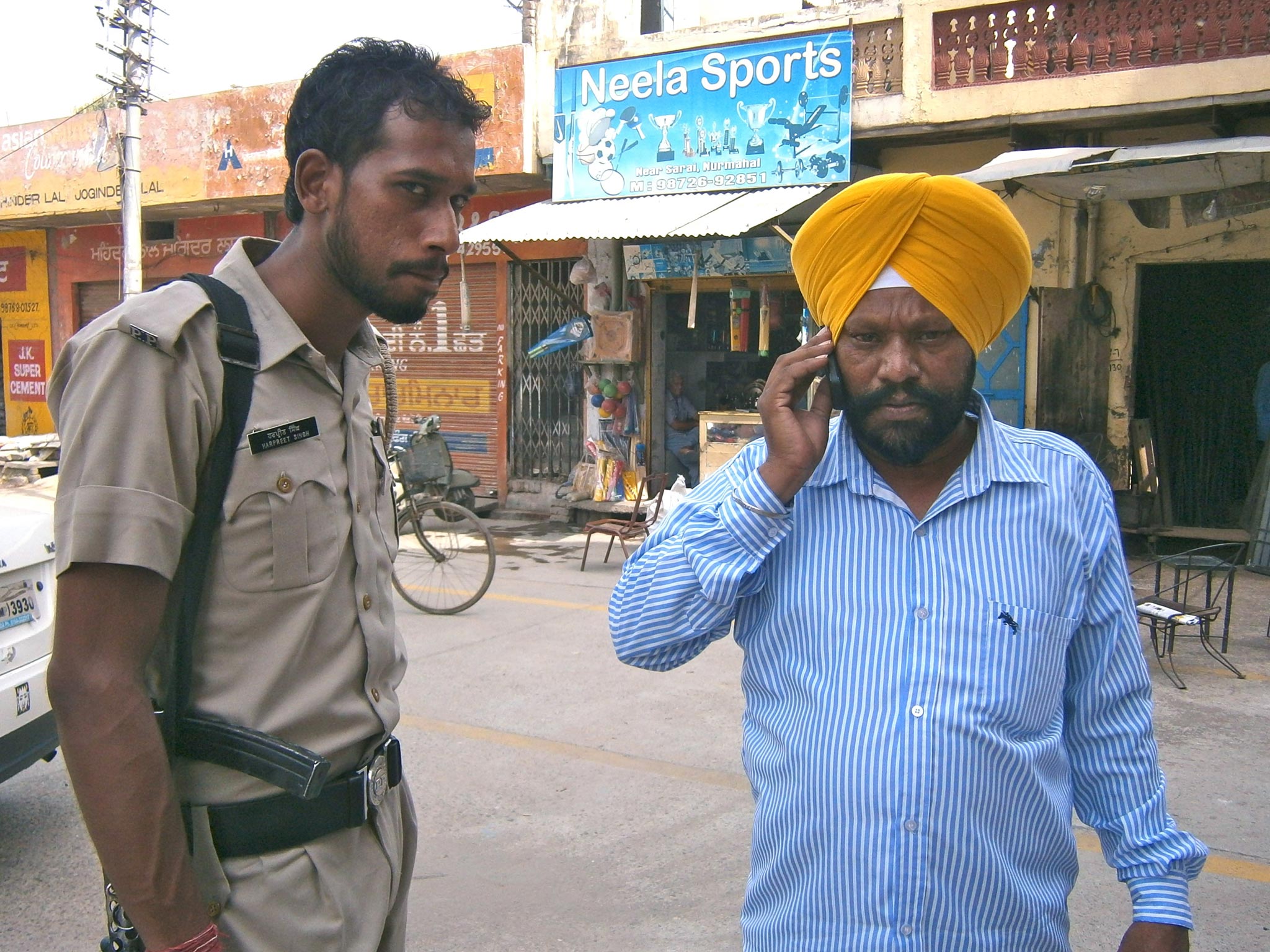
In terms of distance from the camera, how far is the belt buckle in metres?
1.62

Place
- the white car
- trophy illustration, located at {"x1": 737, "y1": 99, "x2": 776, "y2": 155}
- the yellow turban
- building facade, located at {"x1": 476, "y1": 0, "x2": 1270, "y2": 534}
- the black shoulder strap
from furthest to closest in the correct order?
trophy illustration, located at {"x1": 737, "y1": 99, "x2": 776, "y2": 155} < building facade, located at {"x1": 476, "y1": 0, "x2": 1270, "y2": 534} < the white car < the yellow turban < the black shoulder strap

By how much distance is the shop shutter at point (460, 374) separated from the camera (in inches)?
524

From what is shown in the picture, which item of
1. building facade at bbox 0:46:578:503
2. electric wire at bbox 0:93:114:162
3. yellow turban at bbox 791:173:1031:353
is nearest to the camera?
yellow turban at bbox 791:173:1031:353

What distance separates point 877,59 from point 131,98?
9859 mm

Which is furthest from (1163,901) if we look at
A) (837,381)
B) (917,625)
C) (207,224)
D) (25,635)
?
(207,224)

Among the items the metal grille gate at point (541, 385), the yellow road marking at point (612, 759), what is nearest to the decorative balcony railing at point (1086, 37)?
the metal grille gate at point (541, 385)

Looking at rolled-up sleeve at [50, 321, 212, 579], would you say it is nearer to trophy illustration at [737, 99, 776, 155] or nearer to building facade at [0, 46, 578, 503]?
trophy illustration at [737, 99, 776, 155]

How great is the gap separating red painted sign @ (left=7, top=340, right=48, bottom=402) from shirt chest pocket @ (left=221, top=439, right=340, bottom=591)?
18631mm

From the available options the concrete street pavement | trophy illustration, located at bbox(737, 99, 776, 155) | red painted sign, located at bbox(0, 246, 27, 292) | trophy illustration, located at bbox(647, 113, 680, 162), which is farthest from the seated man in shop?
red painted sign, located at bbox(0, 246, 27, 292)

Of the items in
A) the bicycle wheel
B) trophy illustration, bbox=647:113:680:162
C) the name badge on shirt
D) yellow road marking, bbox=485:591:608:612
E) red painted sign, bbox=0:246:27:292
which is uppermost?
trophy illustration, bbox=647:113:680:162

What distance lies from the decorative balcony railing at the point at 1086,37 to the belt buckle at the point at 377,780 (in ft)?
30.3

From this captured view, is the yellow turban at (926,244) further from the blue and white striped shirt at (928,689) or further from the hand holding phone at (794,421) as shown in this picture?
the blue and white striped shirt at (928,689)

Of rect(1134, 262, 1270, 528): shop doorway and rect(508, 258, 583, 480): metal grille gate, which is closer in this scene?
rect(1134, 262, 1270, 528): shop doorway

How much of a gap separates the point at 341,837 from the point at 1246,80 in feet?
30.5
